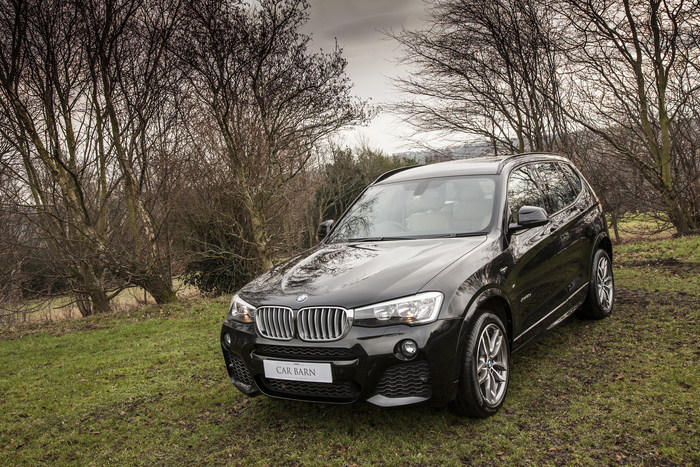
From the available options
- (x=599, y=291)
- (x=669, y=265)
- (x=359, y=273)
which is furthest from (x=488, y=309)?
(x=669, y=265)

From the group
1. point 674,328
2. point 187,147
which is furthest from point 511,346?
point 187,147

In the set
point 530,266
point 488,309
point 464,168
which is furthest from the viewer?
point 464,168

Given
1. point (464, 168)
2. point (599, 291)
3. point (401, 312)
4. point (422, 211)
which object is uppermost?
point (464, 168)

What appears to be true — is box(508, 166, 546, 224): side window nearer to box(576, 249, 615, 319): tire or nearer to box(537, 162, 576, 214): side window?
box(537, 162, 576, 214): side window

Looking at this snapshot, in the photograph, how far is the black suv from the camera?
3033mm

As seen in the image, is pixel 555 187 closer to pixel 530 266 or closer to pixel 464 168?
pixel 464 168

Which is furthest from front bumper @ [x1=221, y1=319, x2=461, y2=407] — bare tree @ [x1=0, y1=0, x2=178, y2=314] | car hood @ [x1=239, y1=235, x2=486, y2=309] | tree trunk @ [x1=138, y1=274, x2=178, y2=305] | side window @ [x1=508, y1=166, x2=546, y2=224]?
tree trunk @ [x1=138, y1=274, x2=178, y2=305]

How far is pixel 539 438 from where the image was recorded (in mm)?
3086

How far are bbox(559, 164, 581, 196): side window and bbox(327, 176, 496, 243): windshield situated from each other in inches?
67.8

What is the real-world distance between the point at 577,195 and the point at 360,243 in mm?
2746

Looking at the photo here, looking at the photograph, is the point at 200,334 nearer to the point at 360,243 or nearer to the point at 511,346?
the point at 360,243

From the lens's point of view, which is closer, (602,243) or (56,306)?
(602,243)

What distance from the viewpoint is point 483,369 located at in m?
3.36

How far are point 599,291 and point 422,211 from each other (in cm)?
244
